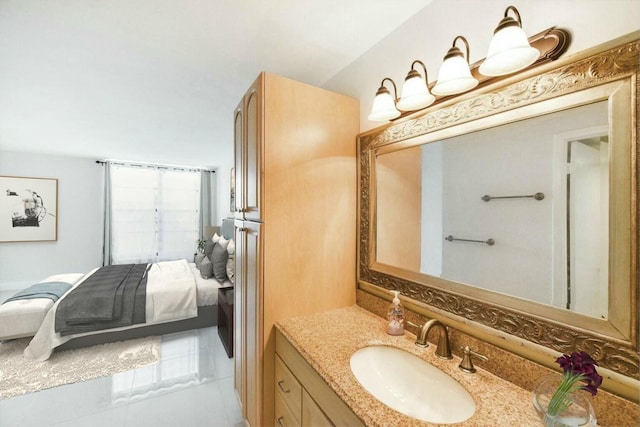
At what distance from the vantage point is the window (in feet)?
17.3

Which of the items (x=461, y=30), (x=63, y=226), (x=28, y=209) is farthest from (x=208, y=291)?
(x=28, y=209)

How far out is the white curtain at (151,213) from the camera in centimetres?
522

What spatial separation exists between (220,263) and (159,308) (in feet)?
2.65

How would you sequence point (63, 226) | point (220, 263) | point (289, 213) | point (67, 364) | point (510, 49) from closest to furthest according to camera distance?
point (510, 49)
point (289, 213)
point (67, 364)
point (220, 263)
point (63, 226)

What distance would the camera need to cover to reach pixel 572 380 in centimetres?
65

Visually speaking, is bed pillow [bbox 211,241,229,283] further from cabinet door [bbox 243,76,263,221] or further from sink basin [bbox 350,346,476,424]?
sink basin [bbox 350,346,476,424]

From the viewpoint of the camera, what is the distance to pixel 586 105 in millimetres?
767

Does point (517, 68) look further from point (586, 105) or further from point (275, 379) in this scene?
point (275, 379)

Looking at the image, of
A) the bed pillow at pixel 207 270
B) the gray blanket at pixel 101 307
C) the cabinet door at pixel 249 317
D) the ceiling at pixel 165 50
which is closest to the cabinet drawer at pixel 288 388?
the cabinet door at pixel 249 317

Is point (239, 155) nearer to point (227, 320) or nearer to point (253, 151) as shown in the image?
point (253, 151)

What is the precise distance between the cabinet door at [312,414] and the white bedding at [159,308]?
2433 millimetres

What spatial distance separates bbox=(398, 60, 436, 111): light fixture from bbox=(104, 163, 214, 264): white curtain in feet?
18.1

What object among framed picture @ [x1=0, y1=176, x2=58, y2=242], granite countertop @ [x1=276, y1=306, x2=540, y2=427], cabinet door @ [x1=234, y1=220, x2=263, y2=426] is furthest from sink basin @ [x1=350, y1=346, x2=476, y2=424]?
framed picture @ [x1=0, y1=176, x2=58, y2=242]

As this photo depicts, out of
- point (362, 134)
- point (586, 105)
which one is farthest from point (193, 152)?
point (586, 105)
